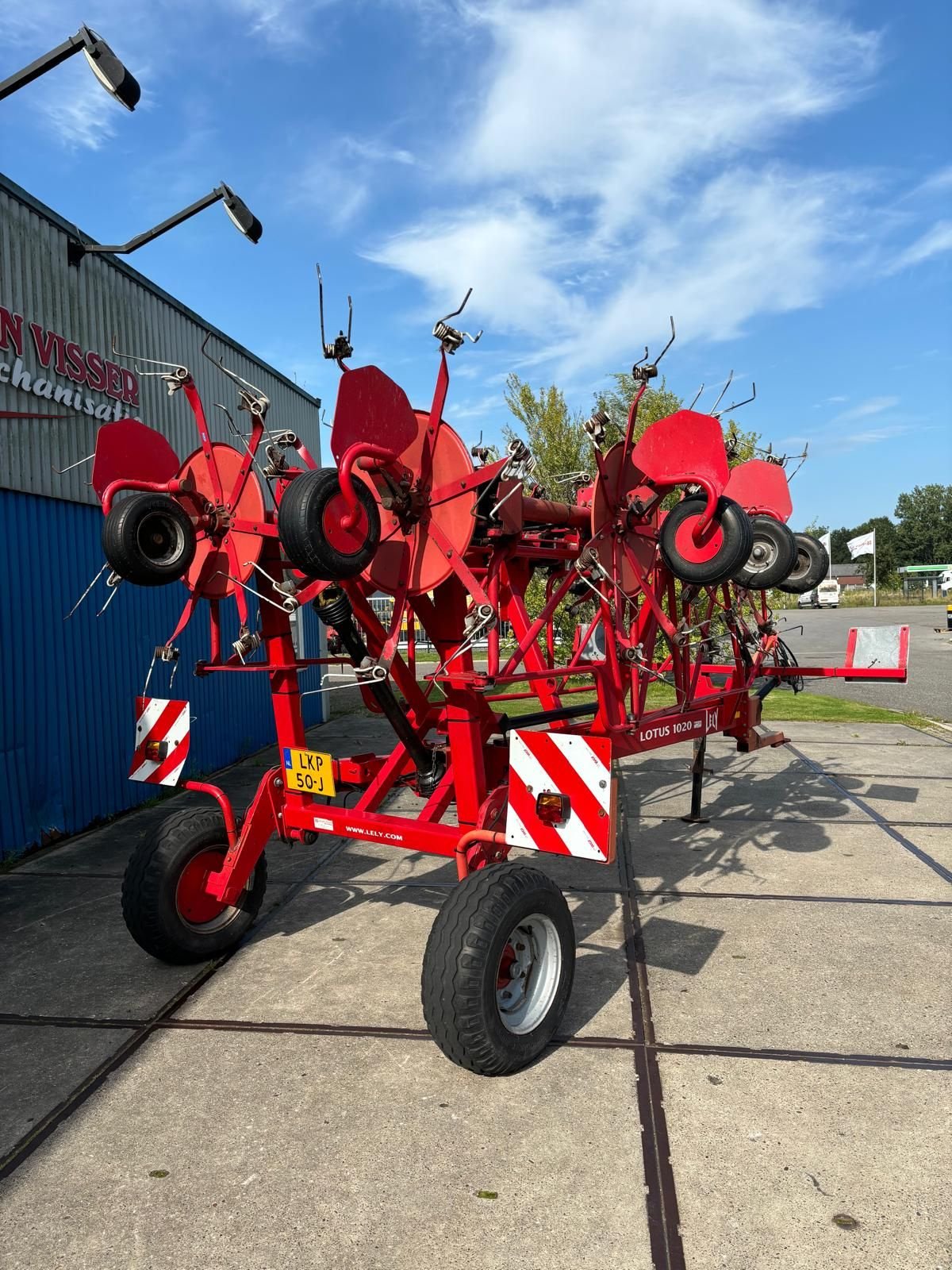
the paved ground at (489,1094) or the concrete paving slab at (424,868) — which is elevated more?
the paved ground at (489,1094)

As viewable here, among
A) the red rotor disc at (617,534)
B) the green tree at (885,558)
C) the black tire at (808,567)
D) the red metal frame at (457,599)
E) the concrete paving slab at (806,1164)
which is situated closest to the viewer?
the concrete paving slab at (806,1164)

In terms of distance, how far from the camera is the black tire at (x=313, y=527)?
10.1ft

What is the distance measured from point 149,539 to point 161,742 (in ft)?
3.98

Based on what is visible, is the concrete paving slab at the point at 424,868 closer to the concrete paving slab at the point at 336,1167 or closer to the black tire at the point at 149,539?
the concrete paving slab at the point at 336,1167

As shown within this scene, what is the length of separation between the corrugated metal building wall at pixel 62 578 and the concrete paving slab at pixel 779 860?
4.76 meters

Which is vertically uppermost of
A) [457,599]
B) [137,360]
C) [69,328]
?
[69,328]

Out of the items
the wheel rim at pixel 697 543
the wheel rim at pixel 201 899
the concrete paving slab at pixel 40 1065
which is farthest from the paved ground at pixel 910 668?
the concrete paving slab at pixel 40 1065

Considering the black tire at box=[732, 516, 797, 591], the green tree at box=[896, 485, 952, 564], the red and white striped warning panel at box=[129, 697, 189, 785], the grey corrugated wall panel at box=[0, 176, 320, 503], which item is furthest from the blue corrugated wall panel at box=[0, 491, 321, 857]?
the green tree at box=[896, 485, 952, 564]

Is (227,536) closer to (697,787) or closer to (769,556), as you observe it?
(769,556)

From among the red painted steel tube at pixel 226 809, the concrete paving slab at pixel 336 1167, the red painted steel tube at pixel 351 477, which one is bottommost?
the concrete paving slab at pixel 336 1167

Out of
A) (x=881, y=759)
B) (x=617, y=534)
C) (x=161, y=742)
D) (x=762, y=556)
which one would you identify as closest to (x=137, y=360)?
(x=161, y=742)

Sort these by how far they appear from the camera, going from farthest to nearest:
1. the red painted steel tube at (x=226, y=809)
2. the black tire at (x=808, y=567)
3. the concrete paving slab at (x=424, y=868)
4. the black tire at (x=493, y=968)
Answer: the black tire at (x=808, y=567)
the concrete paving slab at (x=424, y=868)
the red painted steel tube at (x=226, y=809)
the black tire at (x=493, y=968)

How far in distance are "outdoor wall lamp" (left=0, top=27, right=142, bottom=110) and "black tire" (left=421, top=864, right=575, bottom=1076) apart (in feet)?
14.5

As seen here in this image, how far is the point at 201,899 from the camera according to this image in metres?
4.42
